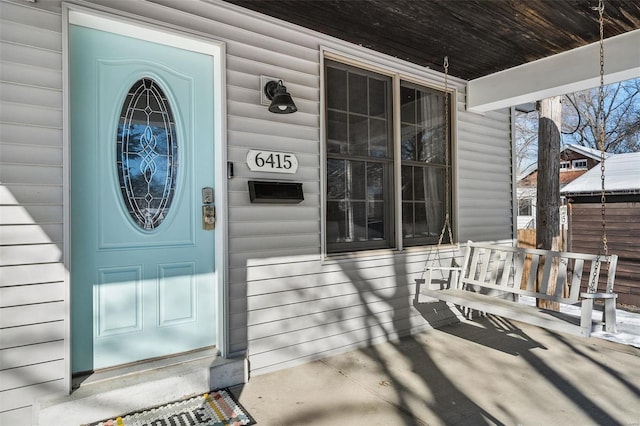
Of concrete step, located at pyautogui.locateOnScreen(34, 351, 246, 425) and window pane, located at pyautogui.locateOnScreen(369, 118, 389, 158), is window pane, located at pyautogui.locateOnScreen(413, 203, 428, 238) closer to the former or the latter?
window pane, located at pyautogui.locateOnScreen(369, 118, 389, 158)

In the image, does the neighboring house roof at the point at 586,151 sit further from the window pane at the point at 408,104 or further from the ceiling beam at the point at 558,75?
the window pane at the point at 408,104

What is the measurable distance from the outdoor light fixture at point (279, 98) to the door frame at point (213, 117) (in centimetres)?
35

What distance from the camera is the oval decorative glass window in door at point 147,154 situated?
8.13 ft

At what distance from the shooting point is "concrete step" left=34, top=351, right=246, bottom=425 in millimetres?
2061

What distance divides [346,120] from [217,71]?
123 centimetres

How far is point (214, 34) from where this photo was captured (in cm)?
268

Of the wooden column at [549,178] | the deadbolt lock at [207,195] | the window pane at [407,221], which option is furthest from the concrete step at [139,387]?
the wooden column at [549,178]

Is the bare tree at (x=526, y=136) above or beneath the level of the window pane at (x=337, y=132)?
above

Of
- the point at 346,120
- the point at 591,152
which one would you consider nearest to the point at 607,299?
the point at 346,120

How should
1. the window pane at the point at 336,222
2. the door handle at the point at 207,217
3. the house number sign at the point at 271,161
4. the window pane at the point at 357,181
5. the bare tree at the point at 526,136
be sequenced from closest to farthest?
1. the door handle at the point at 207,217
2. the house number sign at the point at 271,161
3. the window pane at the point at 336,222
4. the window pane at the point at 357,181
5. the bare tree at the point at 526,136

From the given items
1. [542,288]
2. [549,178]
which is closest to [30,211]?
[542,288]

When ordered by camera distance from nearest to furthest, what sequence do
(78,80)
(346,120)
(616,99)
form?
(78,80), (346,120), (616,99)

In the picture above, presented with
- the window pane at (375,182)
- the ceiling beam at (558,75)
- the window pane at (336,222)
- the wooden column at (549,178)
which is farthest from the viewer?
the wooden column at (549,178)

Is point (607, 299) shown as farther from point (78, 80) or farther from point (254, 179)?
point (78, 80)
